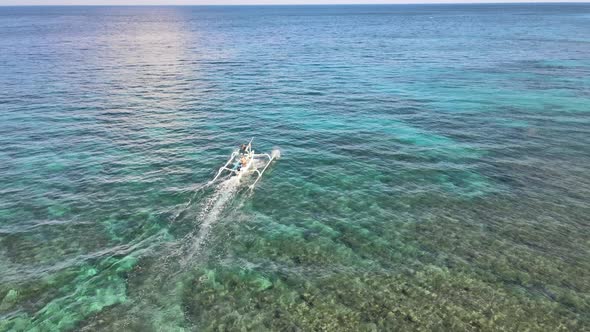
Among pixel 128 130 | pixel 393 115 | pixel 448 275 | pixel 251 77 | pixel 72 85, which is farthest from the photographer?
pixel 251 77

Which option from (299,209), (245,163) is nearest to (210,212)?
(299,209)

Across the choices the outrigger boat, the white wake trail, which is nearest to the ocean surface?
the white wake trail

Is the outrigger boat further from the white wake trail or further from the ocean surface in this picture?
the ocean surface

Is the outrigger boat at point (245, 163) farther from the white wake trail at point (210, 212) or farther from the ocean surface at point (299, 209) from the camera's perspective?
the ocean surface at point (299, 209)

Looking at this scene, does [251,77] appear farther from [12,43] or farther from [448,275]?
[12,43]

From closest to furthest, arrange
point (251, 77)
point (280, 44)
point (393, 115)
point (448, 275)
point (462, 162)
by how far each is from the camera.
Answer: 1. point (448, 275)
2. point (462, 162)
3. point (393, 115)
4. point (251, 77)
5. point (280, 44)

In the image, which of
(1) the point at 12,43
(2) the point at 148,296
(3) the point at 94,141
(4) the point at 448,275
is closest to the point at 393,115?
(4) the point at 448,275

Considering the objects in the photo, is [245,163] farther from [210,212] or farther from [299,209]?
[299,209]
